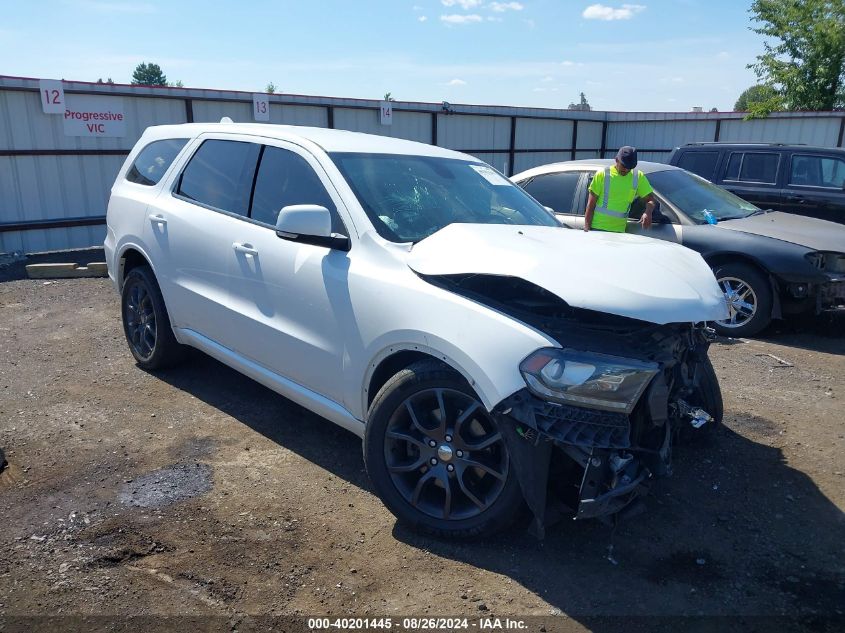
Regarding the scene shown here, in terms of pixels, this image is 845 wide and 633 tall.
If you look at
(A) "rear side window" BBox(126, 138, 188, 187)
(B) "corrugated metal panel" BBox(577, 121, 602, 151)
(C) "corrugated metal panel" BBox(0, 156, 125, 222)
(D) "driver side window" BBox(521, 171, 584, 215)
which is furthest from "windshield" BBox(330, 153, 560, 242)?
(B) "corrugated metal panel" BBox(577, 121, 602, 151)

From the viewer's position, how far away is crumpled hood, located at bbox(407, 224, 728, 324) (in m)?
2.86

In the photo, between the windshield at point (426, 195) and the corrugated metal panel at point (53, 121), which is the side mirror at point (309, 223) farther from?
the corrugated metal panel at point (53, 121)

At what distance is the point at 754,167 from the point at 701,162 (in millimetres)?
694

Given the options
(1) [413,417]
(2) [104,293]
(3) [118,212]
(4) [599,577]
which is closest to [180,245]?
(3) [118,212]

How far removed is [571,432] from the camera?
9.14 feet

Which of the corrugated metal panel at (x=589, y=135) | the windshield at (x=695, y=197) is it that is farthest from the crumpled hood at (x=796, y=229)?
the corrugated metal panel at (x=589, y=135)

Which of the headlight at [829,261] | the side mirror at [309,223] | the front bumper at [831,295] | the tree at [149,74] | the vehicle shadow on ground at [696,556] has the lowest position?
the vehicle shadow on ground at [696,556]

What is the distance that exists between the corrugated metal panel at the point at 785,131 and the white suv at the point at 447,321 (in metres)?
14.1

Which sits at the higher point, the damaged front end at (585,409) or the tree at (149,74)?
the tree at (149,74)

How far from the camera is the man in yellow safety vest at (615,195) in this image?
6.81m

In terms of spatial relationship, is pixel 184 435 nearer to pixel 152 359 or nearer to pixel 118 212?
pixel 152 359

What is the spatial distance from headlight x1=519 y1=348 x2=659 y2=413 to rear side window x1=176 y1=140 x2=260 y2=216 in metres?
2.34

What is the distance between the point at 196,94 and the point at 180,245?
350 inches

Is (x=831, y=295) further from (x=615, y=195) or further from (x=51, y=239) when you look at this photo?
(x=51, y=239)
